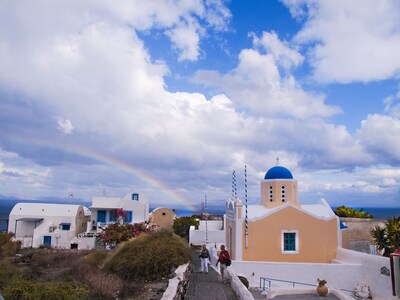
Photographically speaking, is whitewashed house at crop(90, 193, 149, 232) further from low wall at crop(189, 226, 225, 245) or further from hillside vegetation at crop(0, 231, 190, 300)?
hillside vegetation at crop(0, 231, 190, 300)

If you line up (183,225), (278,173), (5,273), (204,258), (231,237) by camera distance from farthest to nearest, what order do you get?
(183,225) < (278,173) < (231,237) < (204,258) < (5,273)

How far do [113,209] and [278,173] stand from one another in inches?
759

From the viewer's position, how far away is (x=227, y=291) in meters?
13.1

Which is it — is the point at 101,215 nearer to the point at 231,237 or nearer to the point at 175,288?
the point at 231,237

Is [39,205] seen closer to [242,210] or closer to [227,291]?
[242,210]

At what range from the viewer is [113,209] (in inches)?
1478

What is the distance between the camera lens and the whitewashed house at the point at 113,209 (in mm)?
37319

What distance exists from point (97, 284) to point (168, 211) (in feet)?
110

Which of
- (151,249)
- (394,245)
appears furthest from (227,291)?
(394,245)

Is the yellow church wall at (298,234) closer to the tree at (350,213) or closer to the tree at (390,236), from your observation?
the tree at (390,236)

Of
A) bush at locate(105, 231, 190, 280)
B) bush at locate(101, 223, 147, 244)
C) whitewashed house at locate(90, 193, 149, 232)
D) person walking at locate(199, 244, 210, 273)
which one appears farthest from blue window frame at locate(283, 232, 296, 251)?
whitewashed house at locate(90, 193, 149, 232)

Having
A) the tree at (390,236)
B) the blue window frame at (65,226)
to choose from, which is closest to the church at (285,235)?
the tree at (390,236)

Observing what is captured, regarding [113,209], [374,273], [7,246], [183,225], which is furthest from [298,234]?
[113,209]

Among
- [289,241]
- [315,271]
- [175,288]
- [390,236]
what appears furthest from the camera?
[289,241]
